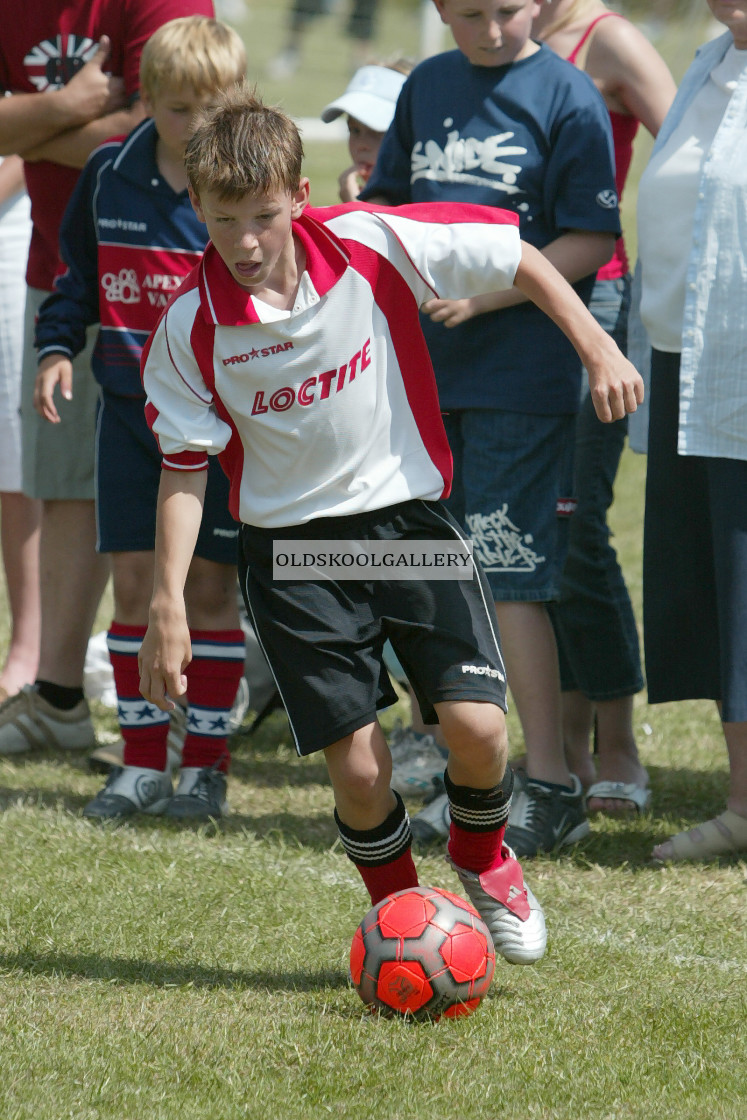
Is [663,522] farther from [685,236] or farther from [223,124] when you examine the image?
[223,124]

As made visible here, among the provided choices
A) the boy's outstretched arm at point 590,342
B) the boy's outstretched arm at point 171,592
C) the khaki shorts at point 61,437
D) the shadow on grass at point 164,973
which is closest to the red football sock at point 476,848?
the shadow on grass at point 164,973

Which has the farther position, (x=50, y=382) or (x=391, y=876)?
(x=50, y=382)

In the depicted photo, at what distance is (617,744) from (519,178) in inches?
73.3

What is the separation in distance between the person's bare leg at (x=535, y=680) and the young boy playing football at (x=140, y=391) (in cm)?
96

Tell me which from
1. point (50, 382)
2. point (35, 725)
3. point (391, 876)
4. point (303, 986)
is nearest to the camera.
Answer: point (303, 986)

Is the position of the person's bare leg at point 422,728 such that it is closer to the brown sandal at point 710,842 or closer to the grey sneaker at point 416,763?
the grey sneaker at point 416,763

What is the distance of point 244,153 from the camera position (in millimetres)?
2914

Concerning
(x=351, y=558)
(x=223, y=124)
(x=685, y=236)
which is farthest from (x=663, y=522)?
(x=223, y=124)

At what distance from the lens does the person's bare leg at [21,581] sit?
554 cm

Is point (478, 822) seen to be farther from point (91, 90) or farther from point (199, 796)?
point (91, 90)

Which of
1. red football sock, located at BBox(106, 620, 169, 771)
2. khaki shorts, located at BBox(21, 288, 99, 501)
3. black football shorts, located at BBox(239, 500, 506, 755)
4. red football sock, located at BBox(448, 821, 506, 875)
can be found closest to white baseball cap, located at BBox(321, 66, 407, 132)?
khaki shorts, located at BBox(21, 288, 99, 501)

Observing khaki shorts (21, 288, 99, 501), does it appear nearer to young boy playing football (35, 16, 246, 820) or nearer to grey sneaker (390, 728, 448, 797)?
young boy playing football (35, 16, 246, 820)

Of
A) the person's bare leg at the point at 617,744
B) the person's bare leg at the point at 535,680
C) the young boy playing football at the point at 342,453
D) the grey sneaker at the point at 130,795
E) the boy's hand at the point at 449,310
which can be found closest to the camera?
the young boy playing football at the point at 342,453

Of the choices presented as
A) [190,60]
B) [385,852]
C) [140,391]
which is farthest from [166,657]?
[190,60]
